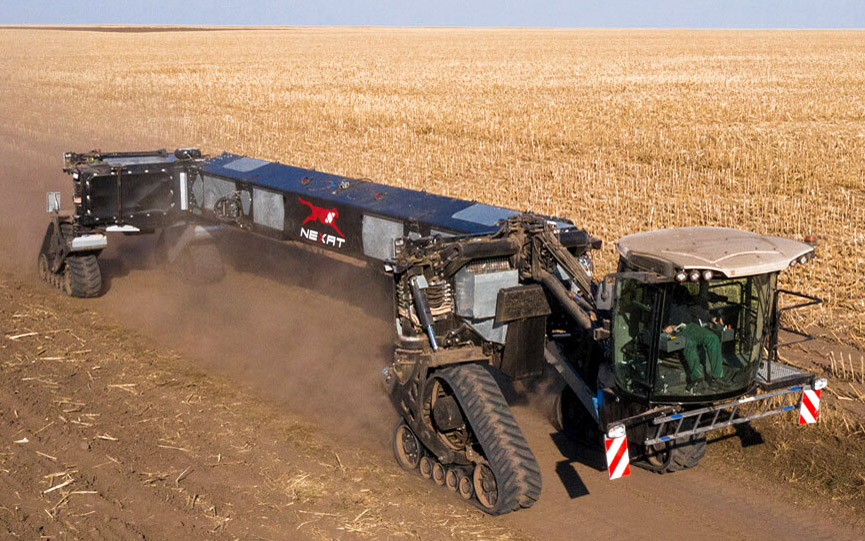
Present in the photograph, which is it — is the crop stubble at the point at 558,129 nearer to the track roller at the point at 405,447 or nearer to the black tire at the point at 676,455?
the black tire at the point at 676,455

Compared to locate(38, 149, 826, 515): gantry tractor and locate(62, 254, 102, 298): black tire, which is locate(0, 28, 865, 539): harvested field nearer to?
locate(62, 254, 102, 298): black tire

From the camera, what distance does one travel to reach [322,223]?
11.0 metres

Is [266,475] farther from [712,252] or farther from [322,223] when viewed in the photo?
[712,252]

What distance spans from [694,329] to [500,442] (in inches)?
71.6

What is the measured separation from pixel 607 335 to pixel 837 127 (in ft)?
73.8

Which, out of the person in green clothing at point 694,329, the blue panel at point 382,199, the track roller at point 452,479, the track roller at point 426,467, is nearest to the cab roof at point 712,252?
the person in green clothing at point 694,329

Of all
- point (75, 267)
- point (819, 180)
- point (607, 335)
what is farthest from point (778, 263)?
point (819, 180)

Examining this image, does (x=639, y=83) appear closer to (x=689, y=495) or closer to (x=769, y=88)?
(x=769, y=88)

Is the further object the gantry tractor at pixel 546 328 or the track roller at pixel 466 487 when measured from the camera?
the track roller at pixel 466 487

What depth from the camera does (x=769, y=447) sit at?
8938 mm

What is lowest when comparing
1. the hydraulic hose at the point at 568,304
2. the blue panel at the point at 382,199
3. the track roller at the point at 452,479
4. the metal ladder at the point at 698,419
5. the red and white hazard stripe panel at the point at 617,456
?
the track roller at the point at 452,479

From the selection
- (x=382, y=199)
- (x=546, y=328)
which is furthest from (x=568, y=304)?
(x=382, y=199)

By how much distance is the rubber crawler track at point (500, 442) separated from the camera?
7496 mm

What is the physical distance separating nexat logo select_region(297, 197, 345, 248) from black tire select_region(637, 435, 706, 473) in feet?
13.9
